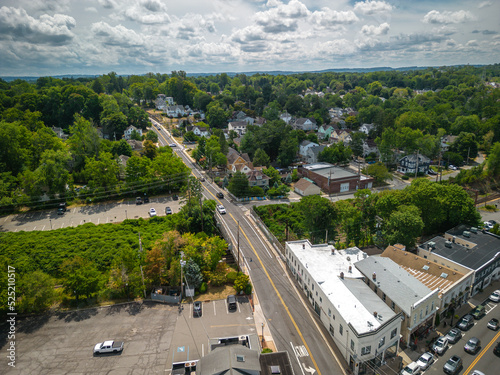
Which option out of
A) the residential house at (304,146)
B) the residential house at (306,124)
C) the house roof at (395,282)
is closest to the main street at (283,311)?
the house roof at (395,282)

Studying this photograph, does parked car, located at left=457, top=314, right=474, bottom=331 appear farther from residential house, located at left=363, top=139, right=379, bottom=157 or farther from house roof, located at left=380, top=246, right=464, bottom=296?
residential house, located at left=363, top=139, right=379, bottom=157

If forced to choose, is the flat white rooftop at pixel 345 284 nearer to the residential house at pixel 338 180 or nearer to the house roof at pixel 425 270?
the house roof at pixel 425 270

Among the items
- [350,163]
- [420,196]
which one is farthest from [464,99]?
[420,196]

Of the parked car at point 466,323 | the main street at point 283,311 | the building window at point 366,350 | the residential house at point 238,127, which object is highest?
the residential house at point 238,127

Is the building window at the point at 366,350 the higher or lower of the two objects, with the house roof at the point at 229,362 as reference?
lower

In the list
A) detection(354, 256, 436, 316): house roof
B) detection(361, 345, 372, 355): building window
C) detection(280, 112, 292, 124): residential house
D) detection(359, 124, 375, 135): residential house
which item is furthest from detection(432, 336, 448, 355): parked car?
detection(280, 112, 292, 124): residential house

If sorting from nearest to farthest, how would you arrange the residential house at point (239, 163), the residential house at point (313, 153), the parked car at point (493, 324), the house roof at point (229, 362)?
1. the house roof at point (229, 362)
2. the parked car at point (493, 324)
3. the residential house at point (239, 163)
4. the residential house at point (313, 153)

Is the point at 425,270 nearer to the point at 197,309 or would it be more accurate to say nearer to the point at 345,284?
the point at 345,284
